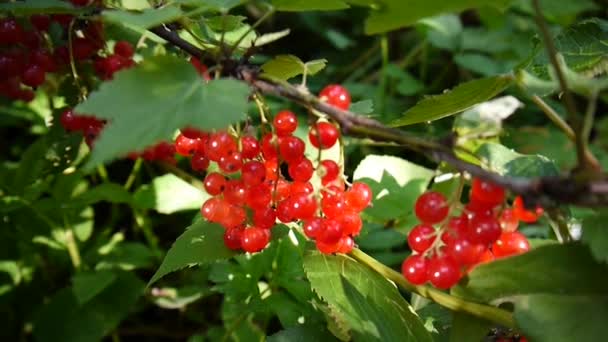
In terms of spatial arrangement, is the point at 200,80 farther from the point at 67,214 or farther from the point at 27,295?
the point at 27,295

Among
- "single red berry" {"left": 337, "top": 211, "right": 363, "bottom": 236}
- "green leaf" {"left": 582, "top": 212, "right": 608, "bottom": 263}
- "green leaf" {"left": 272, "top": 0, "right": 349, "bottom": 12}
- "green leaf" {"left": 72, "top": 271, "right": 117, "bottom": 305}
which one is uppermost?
"green leaf" {"left": 272, "top": 0, "right": 349, "bottom": 12}

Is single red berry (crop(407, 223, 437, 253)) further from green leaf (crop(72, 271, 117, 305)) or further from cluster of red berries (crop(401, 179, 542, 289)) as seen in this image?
green leaf (crop(72, 271, 117, 305))

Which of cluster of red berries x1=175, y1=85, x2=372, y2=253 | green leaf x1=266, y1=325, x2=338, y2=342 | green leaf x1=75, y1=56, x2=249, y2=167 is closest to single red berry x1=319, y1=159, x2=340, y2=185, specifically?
cluster of red berries x1=175, y1=85, x2=372, y2=253

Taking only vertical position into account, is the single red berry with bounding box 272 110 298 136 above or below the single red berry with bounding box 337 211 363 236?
above

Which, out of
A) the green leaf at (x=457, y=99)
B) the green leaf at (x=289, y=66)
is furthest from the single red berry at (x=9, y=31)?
the green leaf at (x=457, y=99)

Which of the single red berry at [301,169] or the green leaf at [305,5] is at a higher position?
the green leaf at [305,5]

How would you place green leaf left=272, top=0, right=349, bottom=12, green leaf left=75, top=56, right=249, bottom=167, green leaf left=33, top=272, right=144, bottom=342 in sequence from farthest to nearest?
green leaf left=33, top=272, right=144, bottom=342 < green leaf left=272, top=0, right=349, bottom=12 < green leaf left=75, top=56, right=249, bottom=167

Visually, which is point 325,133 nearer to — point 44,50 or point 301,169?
point 301,169

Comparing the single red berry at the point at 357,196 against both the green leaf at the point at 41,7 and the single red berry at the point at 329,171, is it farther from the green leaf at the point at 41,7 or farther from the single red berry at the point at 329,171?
the green leaf at the point at 41,7
